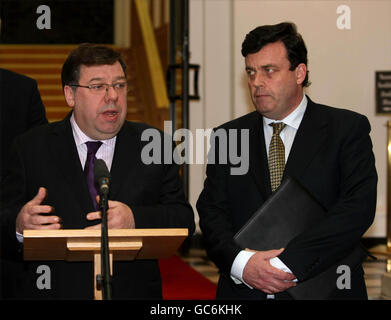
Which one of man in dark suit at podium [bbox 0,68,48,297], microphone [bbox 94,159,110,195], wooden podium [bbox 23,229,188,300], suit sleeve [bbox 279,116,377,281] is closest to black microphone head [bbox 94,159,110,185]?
microphone [bbox 94,159,110,195]

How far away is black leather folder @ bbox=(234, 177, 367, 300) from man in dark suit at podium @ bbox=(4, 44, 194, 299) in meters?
0.32

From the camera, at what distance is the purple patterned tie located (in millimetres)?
3070

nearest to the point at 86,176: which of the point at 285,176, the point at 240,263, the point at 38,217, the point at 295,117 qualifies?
the point at 38,217

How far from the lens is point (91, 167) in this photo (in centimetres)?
311

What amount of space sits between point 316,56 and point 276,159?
20.8 feet

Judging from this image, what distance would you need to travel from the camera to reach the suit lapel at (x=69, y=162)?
9.96 feet

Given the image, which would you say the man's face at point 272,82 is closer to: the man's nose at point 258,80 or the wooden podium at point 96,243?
the man's nose at point 258,80

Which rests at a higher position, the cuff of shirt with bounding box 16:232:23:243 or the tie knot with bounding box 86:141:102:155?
the tie knot with bounding box 86:141:102:155

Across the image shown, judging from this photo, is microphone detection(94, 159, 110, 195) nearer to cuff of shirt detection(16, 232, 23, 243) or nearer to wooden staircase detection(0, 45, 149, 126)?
cuff of shirt detection(16, 232, 23, 243)

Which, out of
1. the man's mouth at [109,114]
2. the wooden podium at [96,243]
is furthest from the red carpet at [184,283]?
the wooden podium at [96,243]

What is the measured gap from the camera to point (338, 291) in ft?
9.90

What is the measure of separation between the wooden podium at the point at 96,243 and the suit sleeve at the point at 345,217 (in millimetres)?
549

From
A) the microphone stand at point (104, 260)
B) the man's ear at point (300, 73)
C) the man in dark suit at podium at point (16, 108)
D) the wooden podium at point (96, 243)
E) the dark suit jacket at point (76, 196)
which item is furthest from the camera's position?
the man in dark suit at podium at point (16, 108)
